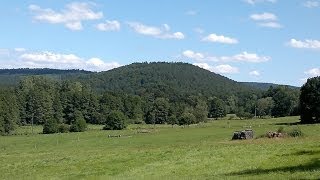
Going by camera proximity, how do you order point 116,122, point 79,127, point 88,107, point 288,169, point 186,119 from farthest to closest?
point 88,107 → point 186,119 → point 116,122 → point 79,127 → point 288,169

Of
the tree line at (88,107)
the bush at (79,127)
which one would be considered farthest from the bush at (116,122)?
the bush at (79,127)

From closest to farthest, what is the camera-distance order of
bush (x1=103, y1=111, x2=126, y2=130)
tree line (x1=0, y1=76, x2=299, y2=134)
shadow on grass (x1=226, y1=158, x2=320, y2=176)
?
1. shadow on grass (x1=226, y1=158, x2=320, y2=176)
2. bush (x1=103, y1=111, x2=126, y2=130)
3. tree line (x1=0, y1=76, x2=299, y2=134)

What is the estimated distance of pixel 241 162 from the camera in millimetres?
31203

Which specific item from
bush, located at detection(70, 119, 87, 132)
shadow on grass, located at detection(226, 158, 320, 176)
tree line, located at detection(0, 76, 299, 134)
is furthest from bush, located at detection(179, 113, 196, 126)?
shadow on grass, located at detection(226, 158, 320, 176)

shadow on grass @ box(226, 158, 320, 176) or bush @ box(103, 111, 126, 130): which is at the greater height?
bush @ box(103, 111, 126, 130)

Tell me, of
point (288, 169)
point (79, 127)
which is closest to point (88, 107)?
point (79, 127)

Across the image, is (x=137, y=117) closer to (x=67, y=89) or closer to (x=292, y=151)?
(x=67, y=89)

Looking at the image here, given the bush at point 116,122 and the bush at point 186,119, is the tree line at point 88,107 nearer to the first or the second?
the bush at point 186,119

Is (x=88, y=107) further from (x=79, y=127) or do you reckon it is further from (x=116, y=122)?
(x=79, y=127)

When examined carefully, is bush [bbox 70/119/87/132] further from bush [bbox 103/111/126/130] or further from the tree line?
bush [bbox 103/111/126/130]

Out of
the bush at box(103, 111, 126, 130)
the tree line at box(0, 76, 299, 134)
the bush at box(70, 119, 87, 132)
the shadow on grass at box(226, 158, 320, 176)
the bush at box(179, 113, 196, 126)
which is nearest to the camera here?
the shadow on grass at box(226, 158, 320, 176)

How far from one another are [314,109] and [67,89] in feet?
370

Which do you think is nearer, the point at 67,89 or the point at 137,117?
the point at 137,117

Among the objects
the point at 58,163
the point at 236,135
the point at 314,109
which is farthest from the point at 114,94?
the point at 58,163
